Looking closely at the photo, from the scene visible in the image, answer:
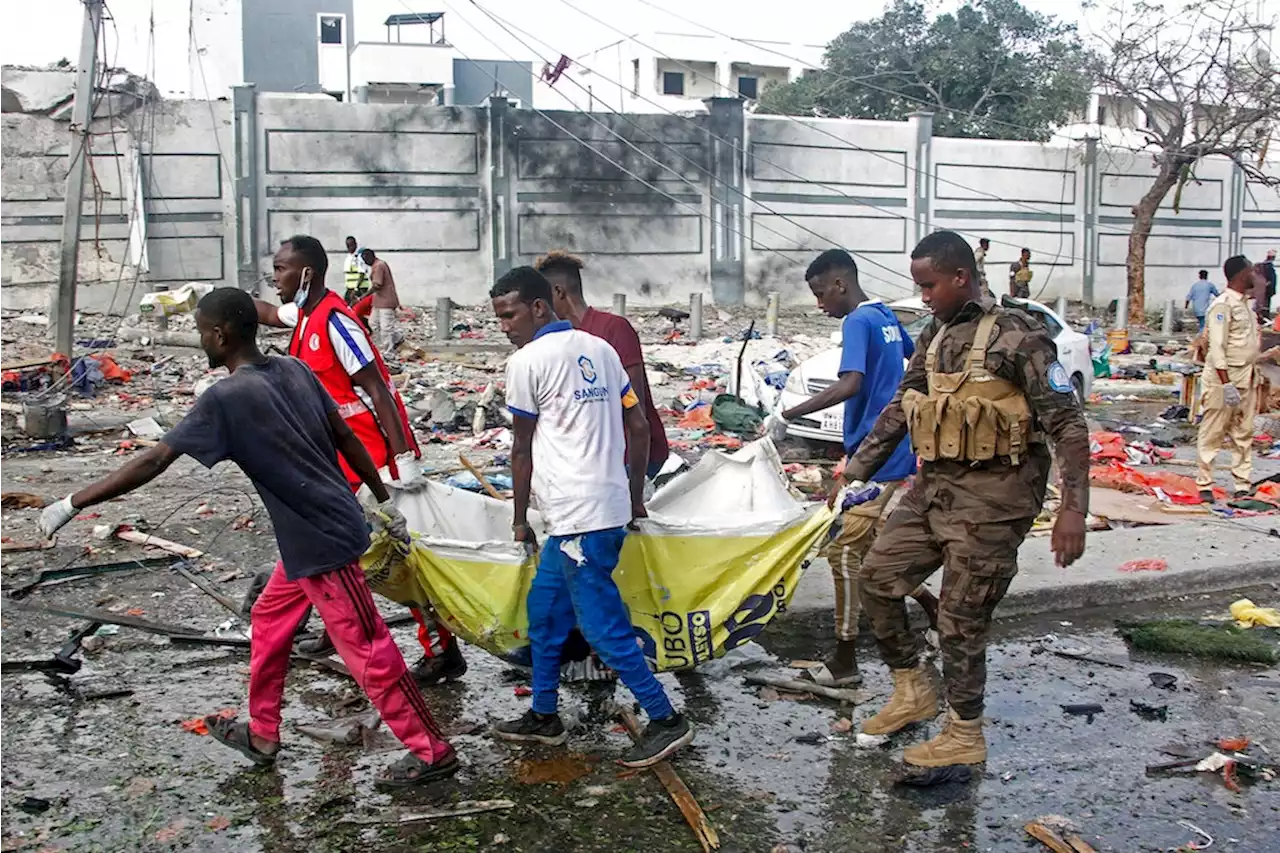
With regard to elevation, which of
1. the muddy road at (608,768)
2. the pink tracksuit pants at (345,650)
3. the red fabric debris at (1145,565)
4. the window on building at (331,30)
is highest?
the window on building at (331,30)

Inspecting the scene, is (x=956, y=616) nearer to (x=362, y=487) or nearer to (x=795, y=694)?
(x=795, y=694)

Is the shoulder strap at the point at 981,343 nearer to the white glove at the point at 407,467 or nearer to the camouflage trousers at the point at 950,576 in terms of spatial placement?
the camouflage trousers at the point at 950,576

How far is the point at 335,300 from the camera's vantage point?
16.4 feet

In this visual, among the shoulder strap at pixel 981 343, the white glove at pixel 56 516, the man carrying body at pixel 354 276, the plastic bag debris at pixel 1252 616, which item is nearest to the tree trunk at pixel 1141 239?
the man carrying body at pixel 354 276

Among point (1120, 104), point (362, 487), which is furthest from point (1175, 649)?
point (1120, 104)

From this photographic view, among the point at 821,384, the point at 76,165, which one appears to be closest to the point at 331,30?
the point at 76,165

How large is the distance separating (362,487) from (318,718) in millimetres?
906

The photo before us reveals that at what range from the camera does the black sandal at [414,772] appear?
13.0 ft

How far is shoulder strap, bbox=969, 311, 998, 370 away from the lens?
3.93 meters

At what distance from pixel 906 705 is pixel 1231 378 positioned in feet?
20.1

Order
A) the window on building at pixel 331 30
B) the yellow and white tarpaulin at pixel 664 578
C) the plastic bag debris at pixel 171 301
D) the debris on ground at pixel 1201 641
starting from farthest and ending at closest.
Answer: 1. the window on building at pixel 331 30
2. the plastic bag debris at pixel 171 301
3. the debris on ground at pixel 1201 641
4. the yellow and white tarpaulin at pixel 664 578

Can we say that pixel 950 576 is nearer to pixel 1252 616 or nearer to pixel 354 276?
pixel 1252 616

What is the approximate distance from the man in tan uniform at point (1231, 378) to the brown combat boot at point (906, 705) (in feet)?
19.2

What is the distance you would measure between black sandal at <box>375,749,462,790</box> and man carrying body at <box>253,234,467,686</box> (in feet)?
3.06
